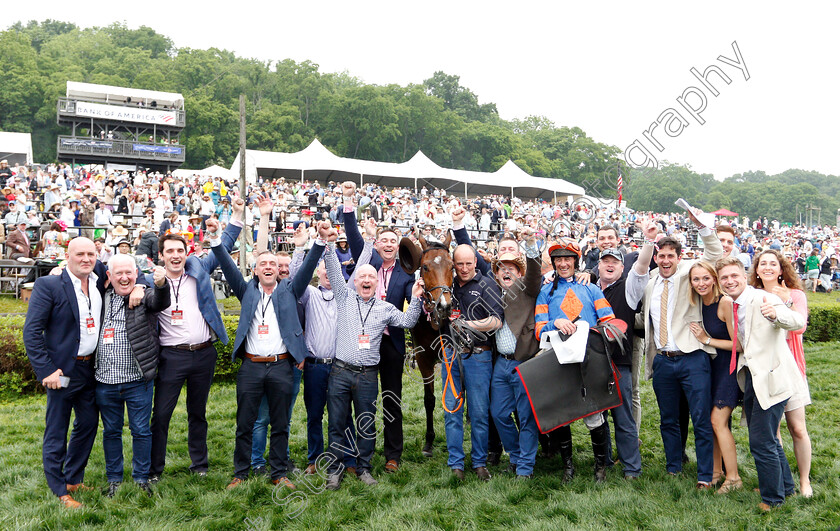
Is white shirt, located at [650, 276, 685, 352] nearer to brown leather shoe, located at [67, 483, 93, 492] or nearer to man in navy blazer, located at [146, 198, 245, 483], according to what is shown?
man in navy blazer, located at [146, 198, 245, 483]

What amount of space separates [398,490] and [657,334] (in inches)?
102

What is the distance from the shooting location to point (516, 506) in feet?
14.7

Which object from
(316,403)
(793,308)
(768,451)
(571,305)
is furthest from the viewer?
(316,403)

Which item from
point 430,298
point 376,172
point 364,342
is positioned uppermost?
point 376,172

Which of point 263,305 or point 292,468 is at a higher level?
point 263,305

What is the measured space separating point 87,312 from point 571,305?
4.01 metres

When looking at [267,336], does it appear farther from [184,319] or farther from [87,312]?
[87,312]

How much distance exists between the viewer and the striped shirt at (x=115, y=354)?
467 cm

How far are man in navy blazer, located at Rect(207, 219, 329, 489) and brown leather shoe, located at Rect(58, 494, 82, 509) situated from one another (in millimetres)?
1134

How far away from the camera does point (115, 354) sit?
4.69 meters

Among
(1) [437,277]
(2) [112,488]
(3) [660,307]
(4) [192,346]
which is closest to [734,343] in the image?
(3) [660,307]

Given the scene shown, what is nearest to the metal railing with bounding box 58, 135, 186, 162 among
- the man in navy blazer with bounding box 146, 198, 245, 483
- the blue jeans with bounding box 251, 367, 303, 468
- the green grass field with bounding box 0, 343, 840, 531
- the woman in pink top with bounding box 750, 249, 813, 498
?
the green grass field with bounding box 0, 343, 840, 531

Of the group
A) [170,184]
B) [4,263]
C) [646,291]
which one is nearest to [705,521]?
[646,291]

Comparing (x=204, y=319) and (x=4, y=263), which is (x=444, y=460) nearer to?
(x=204, y=319)
